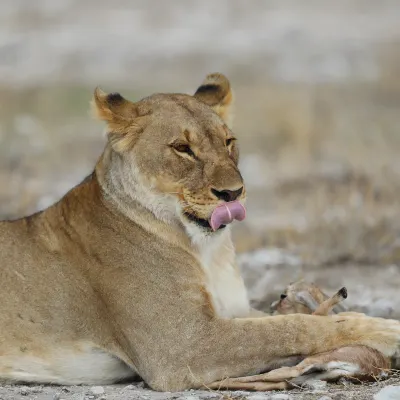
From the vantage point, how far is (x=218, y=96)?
22.2 feet

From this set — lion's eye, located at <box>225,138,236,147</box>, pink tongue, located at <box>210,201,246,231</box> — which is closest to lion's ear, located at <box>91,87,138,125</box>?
lion's eye, located at <box>225,138,236,147</box>

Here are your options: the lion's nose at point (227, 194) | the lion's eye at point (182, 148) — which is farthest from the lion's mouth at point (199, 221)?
the lion's eye at point (182, 148)

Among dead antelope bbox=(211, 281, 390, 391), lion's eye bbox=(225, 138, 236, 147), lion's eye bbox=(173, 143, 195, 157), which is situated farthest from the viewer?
lion's eye bbox=(225, 138, 236, 147)

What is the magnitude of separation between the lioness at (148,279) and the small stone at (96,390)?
0.13m

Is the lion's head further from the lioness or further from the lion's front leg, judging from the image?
the lion's front leg

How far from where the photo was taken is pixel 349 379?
19.2ft

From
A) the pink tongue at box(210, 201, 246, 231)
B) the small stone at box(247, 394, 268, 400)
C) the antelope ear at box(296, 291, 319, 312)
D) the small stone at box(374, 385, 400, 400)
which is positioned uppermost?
the pink tongue at box(210, 201, 246, 231)

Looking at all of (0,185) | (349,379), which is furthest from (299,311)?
(0,185)

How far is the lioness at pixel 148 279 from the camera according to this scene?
5828 millimetres

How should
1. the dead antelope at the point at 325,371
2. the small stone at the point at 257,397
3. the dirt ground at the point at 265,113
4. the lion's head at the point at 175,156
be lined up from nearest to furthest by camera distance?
1. the small stone at the point at 257,397
2. the dead antelope at the point at 325,371
3. the lion's head at the point at 175,156
4. the dirt ground at the point at 265,113

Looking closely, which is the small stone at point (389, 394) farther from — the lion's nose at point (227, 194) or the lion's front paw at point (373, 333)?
the lion's nose at point (227, 194)

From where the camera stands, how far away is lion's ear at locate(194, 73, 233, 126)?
6705 millimetres

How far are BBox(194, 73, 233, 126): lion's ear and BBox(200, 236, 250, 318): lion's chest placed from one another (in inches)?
29.9

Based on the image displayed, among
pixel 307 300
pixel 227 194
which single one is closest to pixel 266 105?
pixel 307 300
